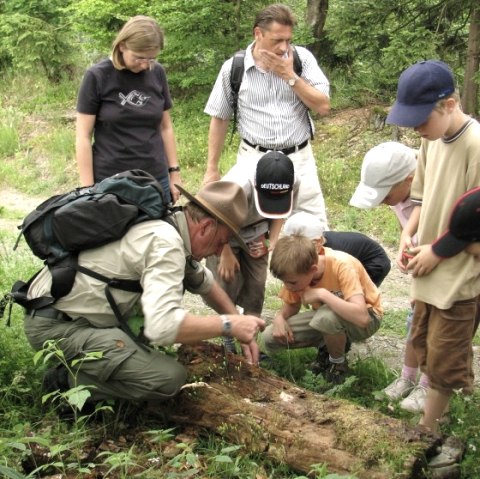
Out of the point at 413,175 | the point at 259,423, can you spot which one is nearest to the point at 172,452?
the point at 259,423

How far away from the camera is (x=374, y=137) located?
950cm

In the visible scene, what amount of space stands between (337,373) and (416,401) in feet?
1.80

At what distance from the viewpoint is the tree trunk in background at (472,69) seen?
8.50 m

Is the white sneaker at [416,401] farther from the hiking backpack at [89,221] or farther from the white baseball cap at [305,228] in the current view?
the hiking backpack at [89,221]

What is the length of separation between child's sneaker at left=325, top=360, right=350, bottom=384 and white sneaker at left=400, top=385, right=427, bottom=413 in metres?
0.44

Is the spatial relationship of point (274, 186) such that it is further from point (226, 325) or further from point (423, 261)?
point (423, 261)

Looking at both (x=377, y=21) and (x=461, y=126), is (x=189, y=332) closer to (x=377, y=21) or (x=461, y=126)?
(x=461, y=126)

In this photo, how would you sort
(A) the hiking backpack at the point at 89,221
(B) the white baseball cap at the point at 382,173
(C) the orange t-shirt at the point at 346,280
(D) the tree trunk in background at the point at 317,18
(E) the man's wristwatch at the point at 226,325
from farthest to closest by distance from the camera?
(D) the tree trunk in background at the point at 317,18
(C) the orange t-shirt at the point at 346,280
(B) the white baseball cap at the point at 382,173
(E) the man's wristwatch at the point at 226,325
(A) the hiking backpack at the point at 89,221

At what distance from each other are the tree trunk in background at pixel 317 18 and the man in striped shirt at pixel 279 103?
5.66 m

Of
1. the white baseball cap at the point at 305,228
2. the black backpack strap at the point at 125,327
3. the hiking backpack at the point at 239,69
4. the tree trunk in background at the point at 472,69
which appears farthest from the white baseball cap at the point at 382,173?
the tree trunk in background at the point at 472,69

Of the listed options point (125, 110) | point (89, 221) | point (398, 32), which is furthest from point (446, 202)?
point (398, 32)

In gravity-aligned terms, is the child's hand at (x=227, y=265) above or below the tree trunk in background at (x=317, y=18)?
below

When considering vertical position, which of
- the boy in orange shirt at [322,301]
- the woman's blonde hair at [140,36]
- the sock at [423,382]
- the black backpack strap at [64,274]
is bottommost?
the sock at [423,382]

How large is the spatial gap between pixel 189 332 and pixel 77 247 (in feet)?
2.38
